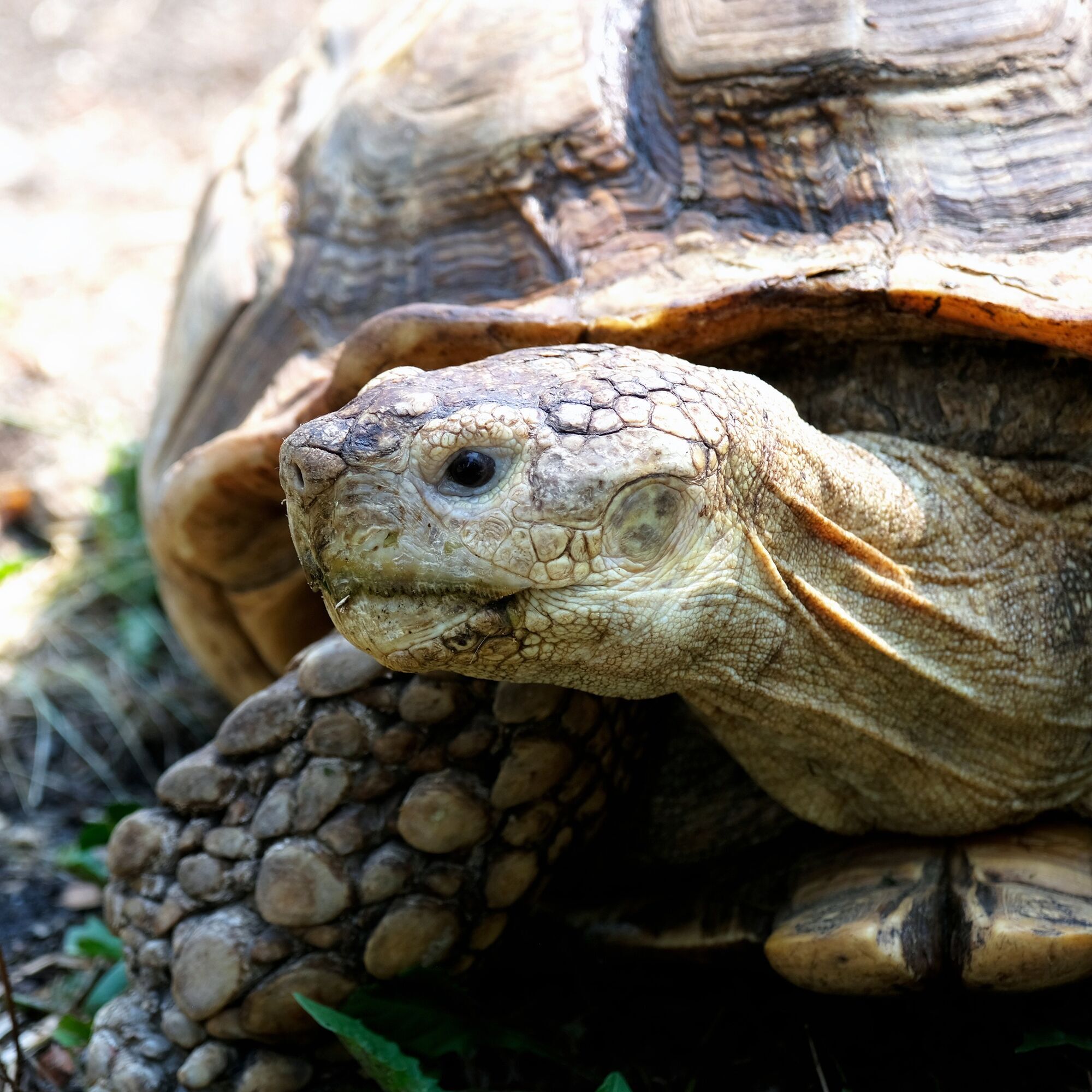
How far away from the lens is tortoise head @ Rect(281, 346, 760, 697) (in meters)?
1.58

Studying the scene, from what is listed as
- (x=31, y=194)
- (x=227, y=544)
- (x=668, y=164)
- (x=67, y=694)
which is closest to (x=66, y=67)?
(x=31, y=194)

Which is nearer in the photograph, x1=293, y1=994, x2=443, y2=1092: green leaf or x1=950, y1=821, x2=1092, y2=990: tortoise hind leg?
x1=950, y1=821, x2=1092, y2=990: tortoise hind leg

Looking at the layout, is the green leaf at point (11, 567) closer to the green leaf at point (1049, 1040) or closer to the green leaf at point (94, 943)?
the green leaf at point (94, 943)

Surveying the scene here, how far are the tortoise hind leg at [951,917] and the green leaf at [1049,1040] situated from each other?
13 centimetres

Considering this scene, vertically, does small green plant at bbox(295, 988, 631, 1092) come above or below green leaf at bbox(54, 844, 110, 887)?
above

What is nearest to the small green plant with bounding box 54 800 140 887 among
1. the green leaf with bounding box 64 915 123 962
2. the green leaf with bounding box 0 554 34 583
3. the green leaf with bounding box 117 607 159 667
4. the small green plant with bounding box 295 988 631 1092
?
the green leaf with bounding box 64 915 123 962

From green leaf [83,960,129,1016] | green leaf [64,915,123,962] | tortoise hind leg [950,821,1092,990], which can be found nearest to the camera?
tortoise hind leg [950,821,1092,990]

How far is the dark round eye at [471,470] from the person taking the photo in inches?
62.1

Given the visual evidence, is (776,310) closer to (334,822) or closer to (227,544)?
(334,822)

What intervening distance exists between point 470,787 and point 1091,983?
107cm

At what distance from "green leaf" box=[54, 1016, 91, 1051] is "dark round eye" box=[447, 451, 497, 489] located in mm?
1510

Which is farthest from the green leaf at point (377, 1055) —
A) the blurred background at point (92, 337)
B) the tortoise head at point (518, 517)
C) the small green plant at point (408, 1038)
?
the blurred background at point (92, 337)

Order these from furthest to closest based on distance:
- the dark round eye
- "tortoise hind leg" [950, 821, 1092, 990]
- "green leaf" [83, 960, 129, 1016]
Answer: "green leaf" [83, 960, 129, 1016] < "tortoise hind leg" [950, 821, 1092, 990] < the dark round eye

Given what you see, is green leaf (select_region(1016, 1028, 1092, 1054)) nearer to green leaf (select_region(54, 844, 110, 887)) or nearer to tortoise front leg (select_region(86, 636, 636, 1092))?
tortoise front leg (select_region(86, 636, 636, 1092))
